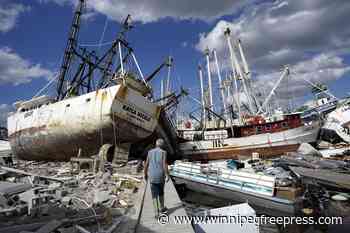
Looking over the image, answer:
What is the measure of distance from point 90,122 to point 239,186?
9843 mm

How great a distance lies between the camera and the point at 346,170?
11.6m

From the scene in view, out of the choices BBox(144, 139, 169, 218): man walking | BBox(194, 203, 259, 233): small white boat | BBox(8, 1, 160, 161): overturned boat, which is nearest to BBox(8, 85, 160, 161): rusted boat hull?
BBox(8, 1, 160, 161): overturned boat

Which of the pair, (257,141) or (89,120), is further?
(257,141)

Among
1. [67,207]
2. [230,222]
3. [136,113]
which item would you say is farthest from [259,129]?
[67,207]

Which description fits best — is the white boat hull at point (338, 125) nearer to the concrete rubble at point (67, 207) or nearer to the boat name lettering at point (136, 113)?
the boat name lettering at point (136, 113)

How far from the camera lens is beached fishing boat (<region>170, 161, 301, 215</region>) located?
29.8ft

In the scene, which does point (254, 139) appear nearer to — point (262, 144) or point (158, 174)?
point (262, 144)

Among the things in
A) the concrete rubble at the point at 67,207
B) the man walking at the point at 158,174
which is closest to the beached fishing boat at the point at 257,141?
the concrete rubble at the point at 67,207

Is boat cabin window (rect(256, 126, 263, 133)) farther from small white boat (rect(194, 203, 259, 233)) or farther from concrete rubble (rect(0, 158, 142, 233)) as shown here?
small white boat (rect(194, 203, 259, 233))

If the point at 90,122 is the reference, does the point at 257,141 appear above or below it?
below

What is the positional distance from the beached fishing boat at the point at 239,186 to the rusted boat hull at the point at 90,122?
16.6ft

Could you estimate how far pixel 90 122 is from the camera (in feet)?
52.2

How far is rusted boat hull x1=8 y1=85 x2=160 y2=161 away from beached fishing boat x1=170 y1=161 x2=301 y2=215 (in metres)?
5.06

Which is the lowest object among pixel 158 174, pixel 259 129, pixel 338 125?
pixel 158 174
